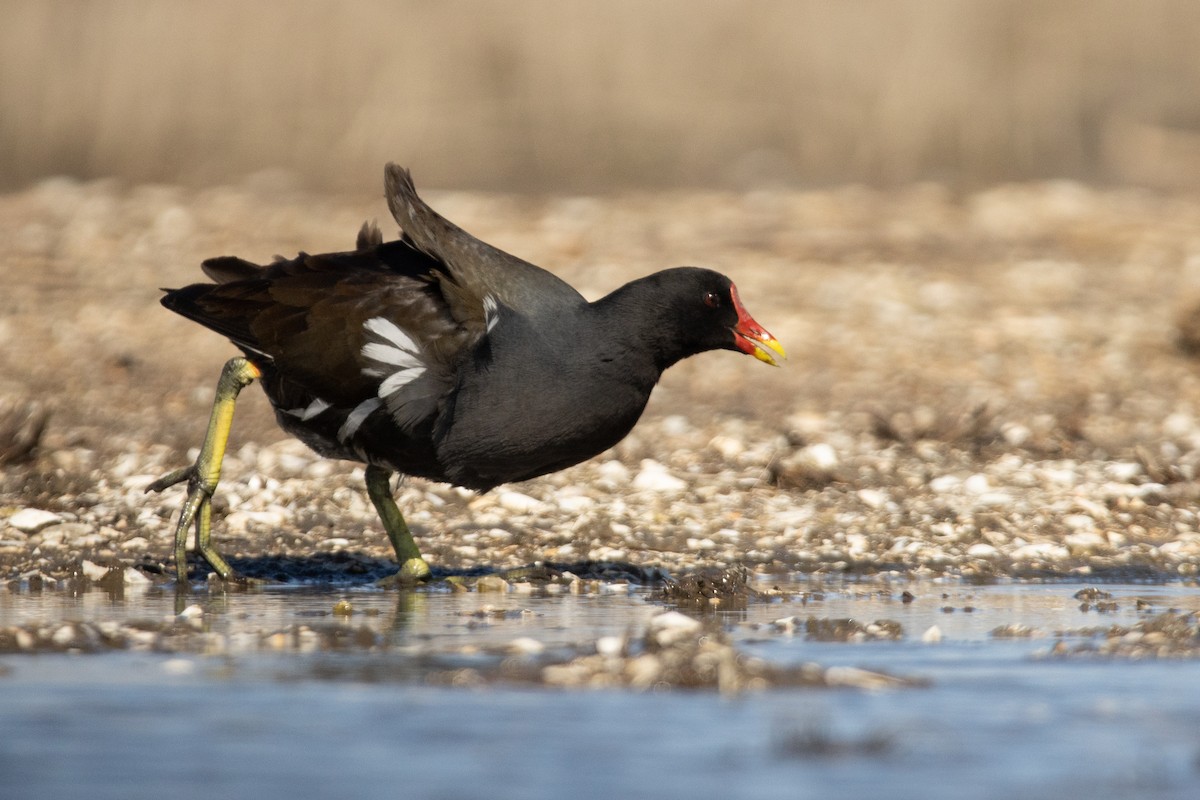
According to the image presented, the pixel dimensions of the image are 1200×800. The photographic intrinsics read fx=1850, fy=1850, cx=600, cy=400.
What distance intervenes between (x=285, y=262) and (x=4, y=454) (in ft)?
6.77

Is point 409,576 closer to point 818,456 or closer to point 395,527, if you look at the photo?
point 395,527

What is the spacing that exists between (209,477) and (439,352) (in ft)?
4.18

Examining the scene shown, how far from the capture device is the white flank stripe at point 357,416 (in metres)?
7.13

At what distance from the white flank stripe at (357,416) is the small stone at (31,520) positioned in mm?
1588

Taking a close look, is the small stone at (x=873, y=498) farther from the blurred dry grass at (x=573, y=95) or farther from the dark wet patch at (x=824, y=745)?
the blurred dry grass at (x=573, y=95)

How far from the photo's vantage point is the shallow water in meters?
4.07

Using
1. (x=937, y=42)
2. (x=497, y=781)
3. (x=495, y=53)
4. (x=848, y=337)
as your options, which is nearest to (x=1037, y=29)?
(x=937, y=42)

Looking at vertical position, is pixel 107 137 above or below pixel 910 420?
above

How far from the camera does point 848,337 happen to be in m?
12.1

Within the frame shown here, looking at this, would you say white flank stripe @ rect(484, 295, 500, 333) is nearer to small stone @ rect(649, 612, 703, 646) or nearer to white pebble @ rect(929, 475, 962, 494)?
small stone @ rect(649, 612, 703, 646)

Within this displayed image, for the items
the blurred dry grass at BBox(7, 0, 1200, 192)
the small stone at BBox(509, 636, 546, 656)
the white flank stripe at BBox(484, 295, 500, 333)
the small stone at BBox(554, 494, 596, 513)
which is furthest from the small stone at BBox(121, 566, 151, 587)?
the blurred dry grass at BBox(7, 0, 1200, 192)

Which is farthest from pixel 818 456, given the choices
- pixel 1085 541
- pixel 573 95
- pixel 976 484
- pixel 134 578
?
pixel 573 95

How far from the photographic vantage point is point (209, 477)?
7.67m

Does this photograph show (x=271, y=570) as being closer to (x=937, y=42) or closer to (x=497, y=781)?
(x=497, y=781)
